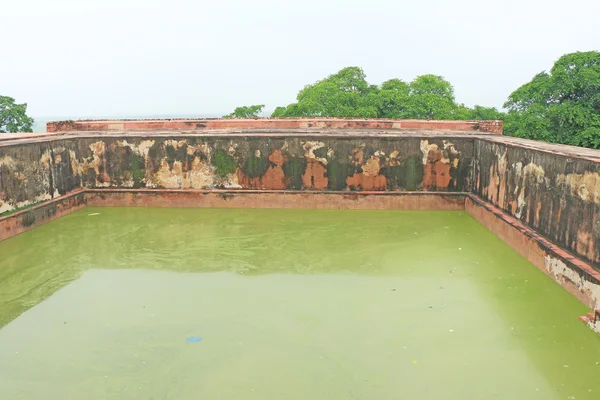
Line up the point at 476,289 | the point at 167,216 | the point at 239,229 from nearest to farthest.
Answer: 1. the point at 476,289
2. the point at 239,229
3. the point at 167,216

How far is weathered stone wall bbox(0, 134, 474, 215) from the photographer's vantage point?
7.71 m

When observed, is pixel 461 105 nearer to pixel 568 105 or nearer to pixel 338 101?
pixel 338 101

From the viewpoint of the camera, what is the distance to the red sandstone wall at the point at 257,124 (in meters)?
10.6

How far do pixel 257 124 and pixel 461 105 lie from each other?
2062 cm

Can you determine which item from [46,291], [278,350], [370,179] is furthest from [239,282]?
[370,179]

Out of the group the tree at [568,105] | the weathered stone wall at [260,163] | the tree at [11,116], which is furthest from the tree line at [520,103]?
the tree at [11,116]

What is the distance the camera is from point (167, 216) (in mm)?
7539

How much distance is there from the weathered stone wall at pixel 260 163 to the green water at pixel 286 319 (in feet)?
4.98

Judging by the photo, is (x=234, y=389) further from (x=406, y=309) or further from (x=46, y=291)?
(x=46, y=291)

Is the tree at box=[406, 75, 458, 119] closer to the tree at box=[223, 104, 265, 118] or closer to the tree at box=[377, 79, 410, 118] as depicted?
the tree at box=[377, 79, 410, 118]

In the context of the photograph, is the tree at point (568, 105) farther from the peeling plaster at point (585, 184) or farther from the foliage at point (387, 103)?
the peeling plaster at point (585, 184)

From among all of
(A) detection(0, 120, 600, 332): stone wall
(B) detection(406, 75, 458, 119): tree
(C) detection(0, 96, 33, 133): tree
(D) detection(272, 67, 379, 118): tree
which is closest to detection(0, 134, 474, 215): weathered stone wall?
(A) detection(0, 120, 600, 332): stone wall

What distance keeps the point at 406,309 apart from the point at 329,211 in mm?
3756

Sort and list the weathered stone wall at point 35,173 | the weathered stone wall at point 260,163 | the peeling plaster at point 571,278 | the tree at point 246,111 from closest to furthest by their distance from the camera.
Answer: the peeling plaster at point 571,278
the weathered stone wall at point 35,173
the weathered stone wall at point 260,163
the tree at point 246,111
